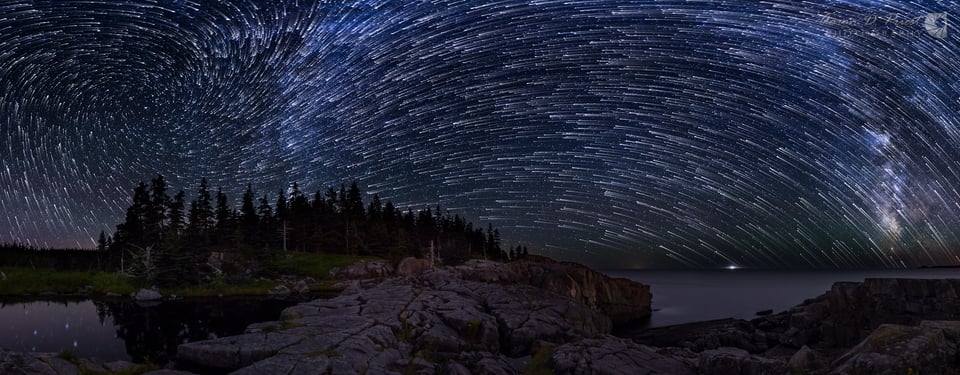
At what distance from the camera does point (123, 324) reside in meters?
35.5

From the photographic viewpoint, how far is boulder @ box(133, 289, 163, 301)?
2194 inches

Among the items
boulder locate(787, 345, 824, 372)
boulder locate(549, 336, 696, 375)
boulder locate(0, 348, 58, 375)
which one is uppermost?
boulder locate(0, 348, 58, 375)

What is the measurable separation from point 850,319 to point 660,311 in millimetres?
42642

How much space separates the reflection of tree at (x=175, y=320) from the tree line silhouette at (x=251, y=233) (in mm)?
18021

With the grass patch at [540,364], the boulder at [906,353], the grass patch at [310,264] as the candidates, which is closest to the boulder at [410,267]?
the grass patch at [310,264]

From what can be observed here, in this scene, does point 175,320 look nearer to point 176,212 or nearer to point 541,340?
point 541,340

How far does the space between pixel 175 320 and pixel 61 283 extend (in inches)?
1652

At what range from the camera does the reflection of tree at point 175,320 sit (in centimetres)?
2716

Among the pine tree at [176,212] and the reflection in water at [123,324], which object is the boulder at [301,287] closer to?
the reflection in water at [123,324]

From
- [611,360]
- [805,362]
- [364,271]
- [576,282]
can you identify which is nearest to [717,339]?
[576,282]

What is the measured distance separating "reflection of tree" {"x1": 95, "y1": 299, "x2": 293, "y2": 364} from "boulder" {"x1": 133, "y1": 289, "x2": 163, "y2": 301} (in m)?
4.93

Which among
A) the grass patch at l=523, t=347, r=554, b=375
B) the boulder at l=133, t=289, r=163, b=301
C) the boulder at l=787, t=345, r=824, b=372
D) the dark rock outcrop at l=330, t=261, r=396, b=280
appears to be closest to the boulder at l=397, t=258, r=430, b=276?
the dark rock outcrop at l=330, t=261, r=396, b=280

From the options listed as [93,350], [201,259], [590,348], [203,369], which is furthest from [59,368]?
[201,259]

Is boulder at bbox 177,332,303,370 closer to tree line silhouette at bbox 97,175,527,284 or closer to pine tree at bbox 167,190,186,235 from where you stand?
tree line silhouette at bbox 97,175,527,284
